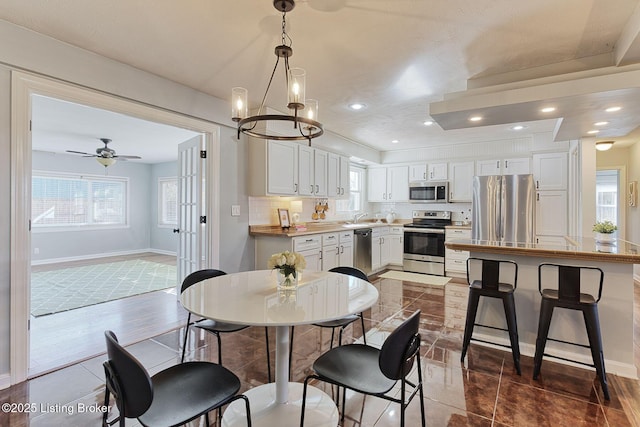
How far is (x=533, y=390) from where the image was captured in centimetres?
222

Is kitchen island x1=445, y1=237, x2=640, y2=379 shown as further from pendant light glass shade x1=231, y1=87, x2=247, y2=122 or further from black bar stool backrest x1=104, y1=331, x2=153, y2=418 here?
black bar stool backrest x1=104, y1=331, x2=153, y2=418

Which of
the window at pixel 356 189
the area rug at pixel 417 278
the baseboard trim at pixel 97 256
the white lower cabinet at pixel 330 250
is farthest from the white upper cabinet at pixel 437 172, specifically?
the baseboard trim at pixel 97 256

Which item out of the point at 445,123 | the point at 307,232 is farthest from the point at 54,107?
the point at 445,123

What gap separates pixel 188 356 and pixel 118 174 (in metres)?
7.17

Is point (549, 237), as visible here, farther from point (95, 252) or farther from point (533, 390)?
point (95, 252)

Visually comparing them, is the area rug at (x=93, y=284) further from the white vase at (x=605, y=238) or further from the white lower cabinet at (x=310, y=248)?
the white vase at (x=605, y=238)

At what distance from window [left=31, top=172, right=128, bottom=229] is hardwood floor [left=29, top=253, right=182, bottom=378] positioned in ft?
13.9

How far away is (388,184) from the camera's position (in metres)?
6.88

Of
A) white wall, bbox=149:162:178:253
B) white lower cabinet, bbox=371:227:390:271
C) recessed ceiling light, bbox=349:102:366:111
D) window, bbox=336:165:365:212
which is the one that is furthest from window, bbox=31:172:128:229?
recessed ceiling light, bbox=349:102:366:111

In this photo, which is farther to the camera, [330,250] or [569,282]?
[330,250]

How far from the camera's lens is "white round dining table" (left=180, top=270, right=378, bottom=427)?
5.00ft

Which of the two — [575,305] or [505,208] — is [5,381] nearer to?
[575,305]

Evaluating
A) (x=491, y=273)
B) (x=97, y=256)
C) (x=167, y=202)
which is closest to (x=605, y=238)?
(x=491, y=273)

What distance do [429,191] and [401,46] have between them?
4190 mm
